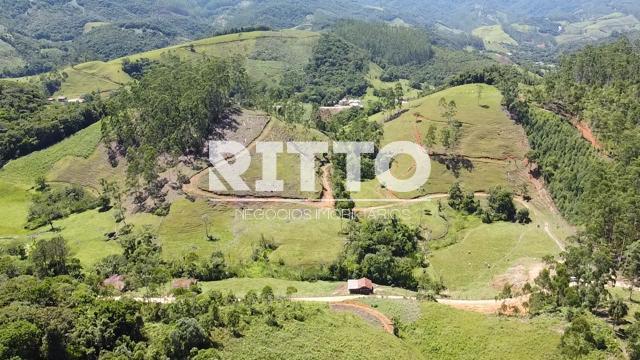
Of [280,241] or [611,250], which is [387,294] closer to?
[280,241]

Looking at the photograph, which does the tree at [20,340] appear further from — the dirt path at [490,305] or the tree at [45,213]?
the tree at [45,213]

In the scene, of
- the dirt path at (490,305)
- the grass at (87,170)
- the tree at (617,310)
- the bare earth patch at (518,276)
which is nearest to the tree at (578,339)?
the tree at (617,310)

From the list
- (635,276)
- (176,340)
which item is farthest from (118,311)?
(635,276)

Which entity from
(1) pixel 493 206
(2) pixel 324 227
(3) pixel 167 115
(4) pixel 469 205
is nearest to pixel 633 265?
(1) pixel 493 206

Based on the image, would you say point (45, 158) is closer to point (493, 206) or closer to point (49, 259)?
point (49, 259)

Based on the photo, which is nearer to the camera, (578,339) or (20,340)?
(20,340)

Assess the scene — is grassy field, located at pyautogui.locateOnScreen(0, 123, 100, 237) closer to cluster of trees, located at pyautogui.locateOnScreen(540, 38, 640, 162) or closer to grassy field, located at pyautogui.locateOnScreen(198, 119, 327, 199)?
grassy field, located at pyautogui.locateOnScreen(198, 119, 327, 199)
